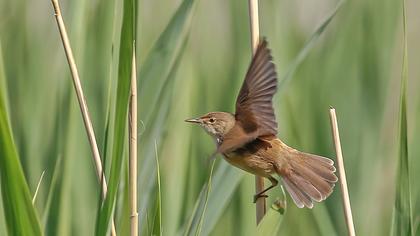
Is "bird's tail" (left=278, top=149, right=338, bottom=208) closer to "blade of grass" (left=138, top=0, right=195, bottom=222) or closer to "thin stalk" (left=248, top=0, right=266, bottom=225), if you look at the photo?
"thin stalk" (left=248, top=0, right=266, bottom=225)

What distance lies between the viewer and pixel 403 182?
155 cm

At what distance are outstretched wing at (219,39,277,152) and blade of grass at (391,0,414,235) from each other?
22 centimetres

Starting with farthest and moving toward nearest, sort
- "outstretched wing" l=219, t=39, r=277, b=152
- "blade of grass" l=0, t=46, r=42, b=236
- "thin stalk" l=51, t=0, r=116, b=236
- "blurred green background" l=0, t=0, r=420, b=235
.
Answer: "blurred green background" l=0, t=0, r=420, b=235 < "outstretched wing" l=219, t=39, r=277, b=152 < "thin stalk" l=51, t=0, r=116, b=236 < "blade of grass" l=0, t=46, r=42, b=236

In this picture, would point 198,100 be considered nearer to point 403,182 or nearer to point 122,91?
point 403,182

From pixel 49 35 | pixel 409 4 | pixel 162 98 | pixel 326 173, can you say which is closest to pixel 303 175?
pixel 326 173

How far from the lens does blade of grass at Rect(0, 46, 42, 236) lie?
124cm

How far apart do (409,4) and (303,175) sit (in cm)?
141

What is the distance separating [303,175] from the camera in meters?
1.89

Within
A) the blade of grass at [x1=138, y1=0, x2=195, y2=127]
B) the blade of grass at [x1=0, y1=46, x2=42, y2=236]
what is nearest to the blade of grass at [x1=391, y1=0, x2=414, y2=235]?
the blade of grass at [x1=138, y1=0, x2=195, y2=127]

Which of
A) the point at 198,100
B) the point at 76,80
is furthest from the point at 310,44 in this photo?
the point at 198,100

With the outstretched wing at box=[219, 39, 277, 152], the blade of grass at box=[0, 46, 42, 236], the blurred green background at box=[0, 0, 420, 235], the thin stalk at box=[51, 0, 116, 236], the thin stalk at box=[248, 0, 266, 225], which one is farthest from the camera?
the blurred green background at box=[0, 0, 420, 235]

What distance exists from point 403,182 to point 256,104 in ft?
0.97

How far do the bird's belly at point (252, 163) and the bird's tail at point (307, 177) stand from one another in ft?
0.16

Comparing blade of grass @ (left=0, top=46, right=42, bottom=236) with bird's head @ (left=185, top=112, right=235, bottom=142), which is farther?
bird's head @ (left=185, top=112, right=235, bottom=142)
